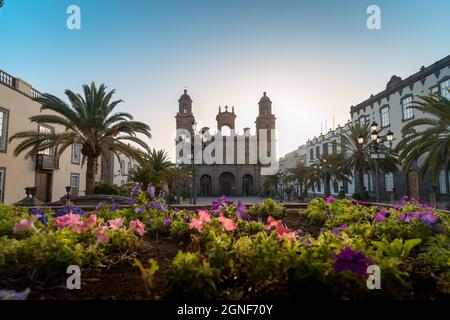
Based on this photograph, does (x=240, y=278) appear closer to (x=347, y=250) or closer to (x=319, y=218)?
(x=347, y=250)

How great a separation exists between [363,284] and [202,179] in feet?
169

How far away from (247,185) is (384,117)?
31167mm

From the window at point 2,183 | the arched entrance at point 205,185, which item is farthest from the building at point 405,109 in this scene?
the arched entrance at point 205,185

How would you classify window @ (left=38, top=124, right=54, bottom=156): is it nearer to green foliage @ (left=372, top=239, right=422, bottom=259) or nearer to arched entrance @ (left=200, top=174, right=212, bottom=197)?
green foliage @ (left=372, top=239, right=422, bottom=259)

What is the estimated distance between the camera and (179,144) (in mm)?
51625

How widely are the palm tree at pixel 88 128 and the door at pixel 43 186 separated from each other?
5208 mm

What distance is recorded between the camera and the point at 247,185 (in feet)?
178

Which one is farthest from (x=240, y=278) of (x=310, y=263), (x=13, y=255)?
(x=13, y=255)

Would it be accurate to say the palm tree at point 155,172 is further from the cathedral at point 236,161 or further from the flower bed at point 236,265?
the cathedral at point 236,161

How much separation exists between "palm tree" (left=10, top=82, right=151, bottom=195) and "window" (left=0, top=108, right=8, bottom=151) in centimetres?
187

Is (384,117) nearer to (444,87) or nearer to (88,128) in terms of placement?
(444,87)

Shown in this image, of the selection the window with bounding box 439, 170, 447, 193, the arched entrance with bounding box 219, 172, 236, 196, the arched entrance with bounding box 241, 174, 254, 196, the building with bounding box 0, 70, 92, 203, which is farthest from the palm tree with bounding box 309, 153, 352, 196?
the arched entrance with bounding box 219, 172, 236, 196

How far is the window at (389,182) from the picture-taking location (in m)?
25.4
